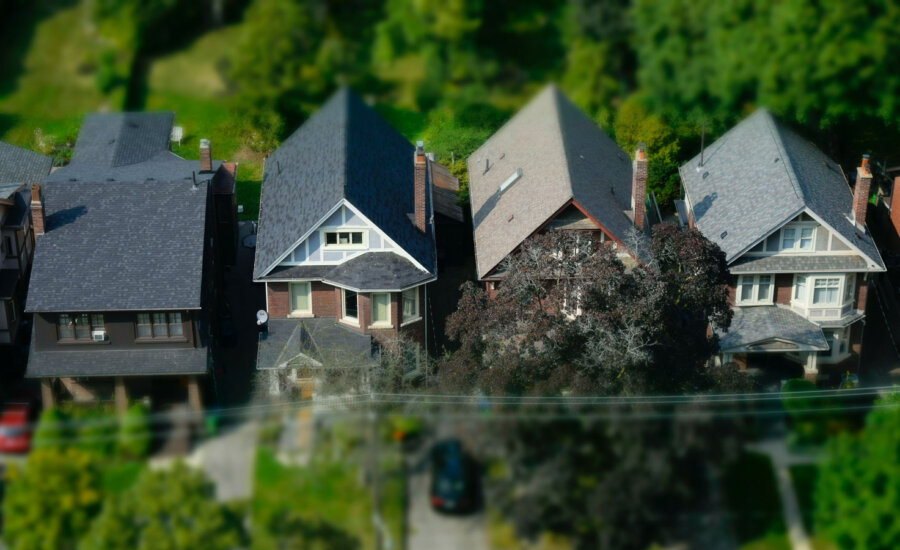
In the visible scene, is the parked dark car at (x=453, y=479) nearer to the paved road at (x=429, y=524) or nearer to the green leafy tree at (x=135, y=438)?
the paved road at (x=429, y=524)

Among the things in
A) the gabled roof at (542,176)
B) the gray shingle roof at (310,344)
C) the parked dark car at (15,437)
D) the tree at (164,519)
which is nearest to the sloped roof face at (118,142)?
the gray shingle roof at (310,344)

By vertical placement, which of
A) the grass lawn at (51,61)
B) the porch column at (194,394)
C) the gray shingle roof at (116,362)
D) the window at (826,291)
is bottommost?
the porch column at (194,394)

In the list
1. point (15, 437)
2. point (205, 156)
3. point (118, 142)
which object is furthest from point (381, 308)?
point (15, 437)

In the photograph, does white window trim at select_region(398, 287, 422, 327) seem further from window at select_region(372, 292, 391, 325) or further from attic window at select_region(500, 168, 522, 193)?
attic window at select_region(500, 168, 522, 193)

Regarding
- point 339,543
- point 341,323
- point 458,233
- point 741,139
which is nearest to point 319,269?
point 341,323

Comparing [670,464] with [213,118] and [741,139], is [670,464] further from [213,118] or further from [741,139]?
[741,139]

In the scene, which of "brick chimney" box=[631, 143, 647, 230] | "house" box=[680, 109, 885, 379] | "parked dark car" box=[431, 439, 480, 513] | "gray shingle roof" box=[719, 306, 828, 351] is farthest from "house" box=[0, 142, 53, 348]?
"house" box=[680, 109, 885, 379]
